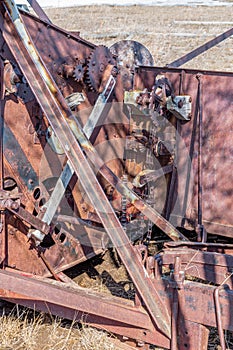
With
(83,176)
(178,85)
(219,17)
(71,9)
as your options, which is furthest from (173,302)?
(71,9)

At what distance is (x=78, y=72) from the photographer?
3508 millimetres

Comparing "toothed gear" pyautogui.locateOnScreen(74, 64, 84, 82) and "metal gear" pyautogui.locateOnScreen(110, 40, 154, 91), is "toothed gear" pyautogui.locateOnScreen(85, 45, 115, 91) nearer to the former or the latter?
"toothed gear" pyautogui.locateOnScreen(74, 64, 84, 82)

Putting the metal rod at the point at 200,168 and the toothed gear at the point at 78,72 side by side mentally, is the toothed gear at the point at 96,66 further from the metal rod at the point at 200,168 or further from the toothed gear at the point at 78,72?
the metal rod at the point at 200,168

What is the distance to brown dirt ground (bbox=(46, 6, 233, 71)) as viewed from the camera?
13.5 m

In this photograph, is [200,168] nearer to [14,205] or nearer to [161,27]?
[14,205]

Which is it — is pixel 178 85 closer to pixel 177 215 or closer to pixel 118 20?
pixel 177 215

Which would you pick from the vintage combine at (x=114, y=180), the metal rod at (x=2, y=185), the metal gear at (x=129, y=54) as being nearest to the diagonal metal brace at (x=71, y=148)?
the vintage combine at (x=114, y=180)

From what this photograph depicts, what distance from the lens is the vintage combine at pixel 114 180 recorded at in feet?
8.70

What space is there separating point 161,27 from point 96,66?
13918mm

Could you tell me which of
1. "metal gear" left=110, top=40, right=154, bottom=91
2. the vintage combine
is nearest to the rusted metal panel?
the vintage combine

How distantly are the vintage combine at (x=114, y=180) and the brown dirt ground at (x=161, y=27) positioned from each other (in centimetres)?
855

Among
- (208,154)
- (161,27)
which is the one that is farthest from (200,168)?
(161,27)

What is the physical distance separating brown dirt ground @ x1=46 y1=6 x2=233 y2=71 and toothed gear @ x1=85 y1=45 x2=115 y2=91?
29.3 ft

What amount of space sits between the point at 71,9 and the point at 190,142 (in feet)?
54.8
